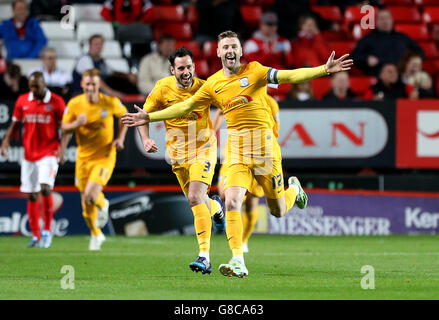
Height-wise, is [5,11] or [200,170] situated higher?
[5,11]

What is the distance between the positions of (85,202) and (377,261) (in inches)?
180

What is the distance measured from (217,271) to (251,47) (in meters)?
8.45

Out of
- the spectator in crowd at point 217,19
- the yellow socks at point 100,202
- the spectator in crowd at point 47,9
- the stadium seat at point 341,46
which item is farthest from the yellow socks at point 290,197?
the spectator in crowd at point 47,9

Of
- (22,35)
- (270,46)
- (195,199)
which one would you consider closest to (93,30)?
(22,35)

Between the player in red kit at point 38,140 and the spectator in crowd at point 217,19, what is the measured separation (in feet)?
18.8

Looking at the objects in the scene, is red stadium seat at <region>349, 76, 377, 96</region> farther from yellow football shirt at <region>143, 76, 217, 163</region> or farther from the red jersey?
yellow football shirt at <region>143, 76, 217, 163</region>

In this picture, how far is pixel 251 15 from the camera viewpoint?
2048 centimetres

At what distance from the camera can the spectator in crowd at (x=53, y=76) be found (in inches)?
632

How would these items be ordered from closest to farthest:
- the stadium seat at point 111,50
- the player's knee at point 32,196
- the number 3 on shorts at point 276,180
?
the number 3 on shorts at point 276,180, the player's knee at point 32,196, the stadium seat at point 111,50

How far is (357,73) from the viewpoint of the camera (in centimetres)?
1844

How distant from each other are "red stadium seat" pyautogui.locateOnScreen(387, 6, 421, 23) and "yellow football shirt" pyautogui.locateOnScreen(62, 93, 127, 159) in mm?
8949

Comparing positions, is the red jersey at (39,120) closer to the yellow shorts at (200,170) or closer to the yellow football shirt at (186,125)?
the yellow football shirt at (186,125)

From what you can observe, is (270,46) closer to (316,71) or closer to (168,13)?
(168,13)
